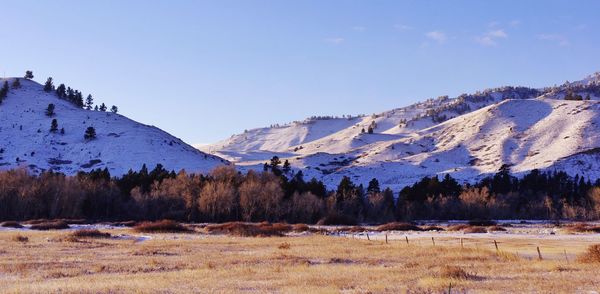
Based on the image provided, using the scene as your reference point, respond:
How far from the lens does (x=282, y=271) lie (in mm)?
27250

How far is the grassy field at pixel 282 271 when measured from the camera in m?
21.5

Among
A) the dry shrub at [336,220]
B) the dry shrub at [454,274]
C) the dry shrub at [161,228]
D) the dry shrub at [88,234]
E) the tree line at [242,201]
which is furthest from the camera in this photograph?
the dry shrub at [336,220]

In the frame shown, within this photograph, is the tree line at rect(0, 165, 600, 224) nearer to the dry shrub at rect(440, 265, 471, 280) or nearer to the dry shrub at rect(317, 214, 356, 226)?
the dry shrub at rect(317, 214, 356, 226)

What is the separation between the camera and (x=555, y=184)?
16650cm

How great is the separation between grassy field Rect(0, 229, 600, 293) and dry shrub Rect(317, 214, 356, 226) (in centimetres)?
7015

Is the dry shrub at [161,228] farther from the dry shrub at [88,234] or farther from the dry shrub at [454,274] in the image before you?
the dry shrub at [454,274]

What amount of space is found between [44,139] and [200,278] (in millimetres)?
191046

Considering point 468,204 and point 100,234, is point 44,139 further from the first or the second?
point 100,234

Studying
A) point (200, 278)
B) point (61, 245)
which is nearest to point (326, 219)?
point (61, 245)

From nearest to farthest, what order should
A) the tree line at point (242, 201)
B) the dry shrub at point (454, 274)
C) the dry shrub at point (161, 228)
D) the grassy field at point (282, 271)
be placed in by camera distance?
the grassy field at point (282, 271) < the dry shrub at point (454, 274) < the dry shrub at point (161, 228) < the tree line at point (242, 201)

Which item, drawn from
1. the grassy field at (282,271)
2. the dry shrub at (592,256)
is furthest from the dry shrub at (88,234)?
the dry shrub at (592,256)

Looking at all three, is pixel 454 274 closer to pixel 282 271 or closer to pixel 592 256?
pixel 282 271

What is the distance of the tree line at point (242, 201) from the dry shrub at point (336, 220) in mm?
274

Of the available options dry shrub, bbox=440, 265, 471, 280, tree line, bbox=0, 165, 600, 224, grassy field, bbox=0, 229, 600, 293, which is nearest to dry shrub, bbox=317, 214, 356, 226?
tree line, bbox=0, 165, 600, 224
